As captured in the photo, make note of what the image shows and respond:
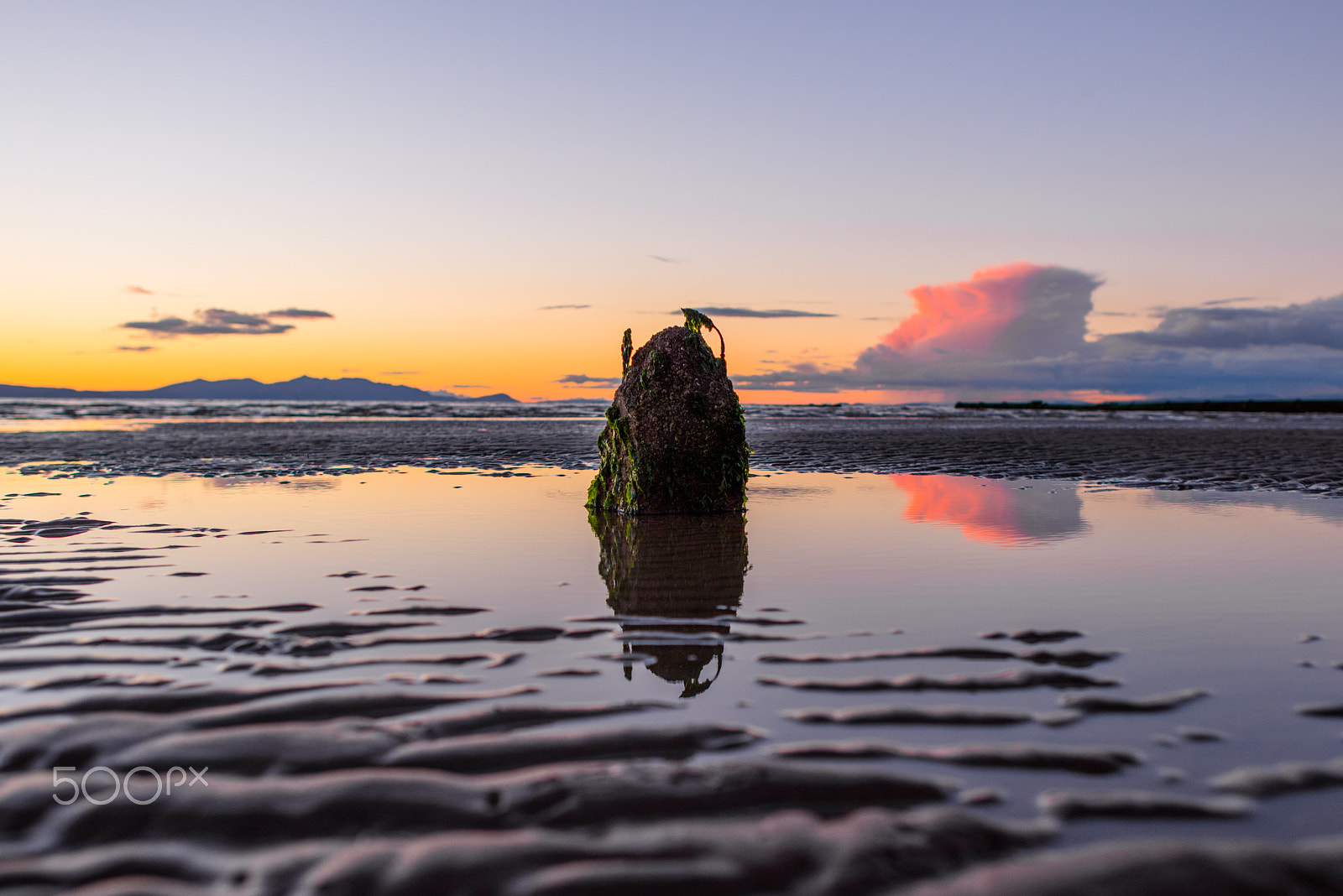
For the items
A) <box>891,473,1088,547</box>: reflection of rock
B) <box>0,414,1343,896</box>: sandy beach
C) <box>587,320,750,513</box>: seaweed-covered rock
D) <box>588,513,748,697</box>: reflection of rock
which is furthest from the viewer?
<box>587,320,750,513</box>: seaweed-covered rock

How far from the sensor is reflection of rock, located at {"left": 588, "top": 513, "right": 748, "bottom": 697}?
11.2ft

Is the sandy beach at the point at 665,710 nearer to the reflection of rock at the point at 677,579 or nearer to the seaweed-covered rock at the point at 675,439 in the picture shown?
the reflection of rock at the point at 677,579

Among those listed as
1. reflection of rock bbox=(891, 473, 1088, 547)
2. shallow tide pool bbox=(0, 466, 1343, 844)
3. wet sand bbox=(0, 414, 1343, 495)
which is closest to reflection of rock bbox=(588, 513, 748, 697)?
shallow tide pool bbox=(0, 466, 1343, 844)

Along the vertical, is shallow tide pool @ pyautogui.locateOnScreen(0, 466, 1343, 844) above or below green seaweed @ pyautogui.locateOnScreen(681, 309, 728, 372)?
below

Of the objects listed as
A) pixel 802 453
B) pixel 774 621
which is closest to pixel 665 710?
pixel 774 621

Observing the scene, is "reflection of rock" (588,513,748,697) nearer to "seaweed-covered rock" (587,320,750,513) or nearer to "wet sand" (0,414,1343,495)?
"seaweed-covered rock" (587,320,750,513)

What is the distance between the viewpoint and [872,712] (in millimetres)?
2678

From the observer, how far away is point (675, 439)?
27.3ft

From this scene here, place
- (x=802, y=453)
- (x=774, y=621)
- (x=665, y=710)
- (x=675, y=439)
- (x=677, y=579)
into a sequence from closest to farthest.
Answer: (x=665, y=710) < (x=774, y=621) < (x=677, y=579) < (x=675, y=439) < (x=802, y=453)

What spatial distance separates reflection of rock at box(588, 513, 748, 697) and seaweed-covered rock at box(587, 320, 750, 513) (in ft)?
0.94

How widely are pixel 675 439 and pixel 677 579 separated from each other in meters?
3.43

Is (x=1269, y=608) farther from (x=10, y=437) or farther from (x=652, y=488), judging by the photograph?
(x=10, y=437)

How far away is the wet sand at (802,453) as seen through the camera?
1207 centimetres

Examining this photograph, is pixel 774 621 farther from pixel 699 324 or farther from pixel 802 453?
pixel 802 453
